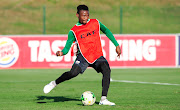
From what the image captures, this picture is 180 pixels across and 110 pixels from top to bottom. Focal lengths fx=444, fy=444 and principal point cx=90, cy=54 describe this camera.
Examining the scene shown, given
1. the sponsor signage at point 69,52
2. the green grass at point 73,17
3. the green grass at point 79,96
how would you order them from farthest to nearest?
1. the green grass at point 73,17
2. the sponsor signage at point 69,52
3. the green grass at point 79,96

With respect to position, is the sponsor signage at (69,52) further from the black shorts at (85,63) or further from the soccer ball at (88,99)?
the soccer ball at (88,99)

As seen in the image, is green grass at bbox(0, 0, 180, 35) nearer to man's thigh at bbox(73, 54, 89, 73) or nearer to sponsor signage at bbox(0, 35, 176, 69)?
sponsor signage at bbox(0, 35, 176, 69)

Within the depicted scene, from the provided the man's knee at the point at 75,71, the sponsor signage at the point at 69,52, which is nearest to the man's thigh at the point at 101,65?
the man's knee at the point at 75,71

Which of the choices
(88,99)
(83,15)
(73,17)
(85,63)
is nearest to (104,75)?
(85,63)

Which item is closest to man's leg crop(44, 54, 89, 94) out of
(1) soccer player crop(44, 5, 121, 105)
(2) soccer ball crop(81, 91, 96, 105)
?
(1) soccer player crop(44, 5, 121, 105)

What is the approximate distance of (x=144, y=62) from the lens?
2505 centimetres

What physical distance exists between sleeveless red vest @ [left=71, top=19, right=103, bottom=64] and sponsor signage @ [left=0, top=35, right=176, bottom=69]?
1430 centimetres

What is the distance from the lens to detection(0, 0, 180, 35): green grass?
49.7 m

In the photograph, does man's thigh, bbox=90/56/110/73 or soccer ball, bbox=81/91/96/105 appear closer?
soccer ball, bbox=81/91/96/105

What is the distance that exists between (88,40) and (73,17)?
4122cm

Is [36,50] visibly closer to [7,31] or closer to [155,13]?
[7,31]

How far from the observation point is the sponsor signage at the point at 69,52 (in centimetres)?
2435

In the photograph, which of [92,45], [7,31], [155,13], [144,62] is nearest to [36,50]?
[144,62]

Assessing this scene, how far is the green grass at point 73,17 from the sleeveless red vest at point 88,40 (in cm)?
3755
